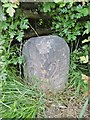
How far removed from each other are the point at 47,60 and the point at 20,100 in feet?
1.32

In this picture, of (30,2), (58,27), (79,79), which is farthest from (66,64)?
(30,2)

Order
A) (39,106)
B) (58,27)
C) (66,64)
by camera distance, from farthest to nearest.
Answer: (58,27), (66,64), (39,106)

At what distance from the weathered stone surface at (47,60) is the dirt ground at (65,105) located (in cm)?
10

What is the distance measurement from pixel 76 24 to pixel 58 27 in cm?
17

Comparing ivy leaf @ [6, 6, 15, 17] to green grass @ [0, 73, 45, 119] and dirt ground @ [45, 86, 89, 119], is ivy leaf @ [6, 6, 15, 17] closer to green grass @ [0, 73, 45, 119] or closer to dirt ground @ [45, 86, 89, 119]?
green grass @ [0, 73, 45, 119]

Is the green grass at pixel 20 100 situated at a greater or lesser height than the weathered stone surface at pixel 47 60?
lesser

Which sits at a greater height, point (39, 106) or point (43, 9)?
point (43, 9)

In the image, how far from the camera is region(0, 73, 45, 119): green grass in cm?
220

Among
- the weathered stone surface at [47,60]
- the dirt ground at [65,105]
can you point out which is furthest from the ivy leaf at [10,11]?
the dirt ground at [65,105]

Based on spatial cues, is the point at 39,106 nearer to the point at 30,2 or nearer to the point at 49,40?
the point at 49,40

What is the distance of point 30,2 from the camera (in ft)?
8.03

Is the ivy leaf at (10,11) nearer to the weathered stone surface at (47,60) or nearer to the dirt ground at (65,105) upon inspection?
the weathered stone surface at (47,60)

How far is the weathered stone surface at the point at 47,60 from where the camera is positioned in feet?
7.61

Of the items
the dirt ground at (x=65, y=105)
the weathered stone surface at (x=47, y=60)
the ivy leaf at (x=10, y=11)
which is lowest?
the dirt ground at (x=65, y=105)
